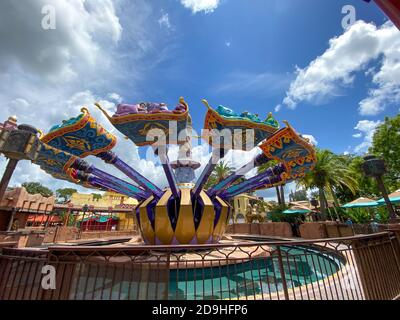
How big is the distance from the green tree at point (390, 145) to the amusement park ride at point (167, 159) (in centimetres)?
1843

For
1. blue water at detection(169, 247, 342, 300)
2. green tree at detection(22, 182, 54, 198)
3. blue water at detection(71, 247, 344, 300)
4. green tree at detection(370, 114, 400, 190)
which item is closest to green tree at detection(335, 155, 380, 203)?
green tree at detection(370, 114, 400, 190)

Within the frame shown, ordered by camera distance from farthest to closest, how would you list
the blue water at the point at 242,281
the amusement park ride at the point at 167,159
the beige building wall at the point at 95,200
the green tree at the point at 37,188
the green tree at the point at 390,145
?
the green tree at the point at 37,188 → the beige building wall at the point at 95,200 → the green tree at the point at 390,145 → the amusement park ride at the point at 167,159 → the blue water at the point at 242,281

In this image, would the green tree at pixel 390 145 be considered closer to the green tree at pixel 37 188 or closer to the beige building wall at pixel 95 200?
the beige building wall at pixel 95 200

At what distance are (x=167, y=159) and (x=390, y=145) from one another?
25.3 m

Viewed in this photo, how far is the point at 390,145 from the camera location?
20797 mm

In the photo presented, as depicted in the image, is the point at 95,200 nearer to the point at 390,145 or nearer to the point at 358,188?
the point at 358,188

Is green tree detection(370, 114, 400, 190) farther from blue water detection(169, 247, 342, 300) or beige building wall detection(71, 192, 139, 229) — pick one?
beige building wall detection(71, 192, 139, 229)

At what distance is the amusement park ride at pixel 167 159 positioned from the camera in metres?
7.45

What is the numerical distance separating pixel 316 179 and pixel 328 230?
21.4 feet

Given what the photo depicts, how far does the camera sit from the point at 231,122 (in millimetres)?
7277

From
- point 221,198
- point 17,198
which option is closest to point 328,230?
point 221,198

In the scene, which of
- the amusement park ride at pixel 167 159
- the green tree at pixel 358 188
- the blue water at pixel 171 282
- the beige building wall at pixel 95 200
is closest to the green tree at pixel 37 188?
the beige building wall at pixel 95 200
